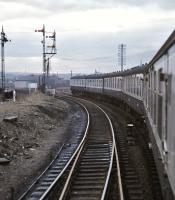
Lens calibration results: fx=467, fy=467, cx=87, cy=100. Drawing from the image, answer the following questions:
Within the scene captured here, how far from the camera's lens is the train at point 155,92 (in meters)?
5.94

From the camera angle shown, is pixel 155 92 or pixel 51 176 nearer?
pixel 155 92

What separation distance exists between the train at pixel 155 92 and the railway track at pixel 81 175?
1.88 meters

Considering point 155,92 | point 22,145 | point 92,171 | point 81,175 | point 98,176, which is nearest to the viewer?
point 155,92

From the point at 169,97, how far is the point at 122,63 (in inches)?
3857

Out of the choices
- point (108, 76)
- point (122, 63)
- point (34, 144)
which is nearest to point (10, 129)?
point (34, 144)

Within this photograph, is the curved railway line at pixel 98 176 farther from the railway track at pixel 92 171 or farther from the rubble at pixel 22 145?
the rubble at pixel 22 145

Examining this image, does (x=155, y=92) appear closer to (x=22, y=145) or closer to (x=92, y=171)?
(x=92, y=171)

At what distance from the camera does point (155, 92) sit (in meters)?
9.43

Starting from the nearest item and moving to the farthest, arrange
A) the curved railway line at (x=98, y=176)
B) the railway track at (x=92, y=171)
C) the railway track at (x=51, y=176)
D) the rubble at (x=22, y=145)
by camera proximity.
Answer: the curved railway line at (x=98, y=176), the railway track at (x=92, y=171), the railway track at (x=51, y=176), the rubble at (x=22, y=145)

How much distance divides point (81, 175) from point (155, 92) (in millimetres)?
5233

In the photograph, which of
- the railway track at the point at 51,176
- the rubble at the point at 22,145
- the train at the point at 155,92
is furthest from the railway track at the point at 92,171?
the train at the point at 155,92

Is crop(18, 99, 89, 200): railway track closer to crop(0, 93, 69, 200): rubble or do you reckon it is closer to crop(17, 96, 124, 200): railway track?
crop(17, 96, 124, 200): railway track

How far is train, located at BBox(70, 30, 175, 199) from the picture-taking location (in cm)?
594

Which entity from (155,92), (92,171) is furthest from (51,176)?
(155,92)
